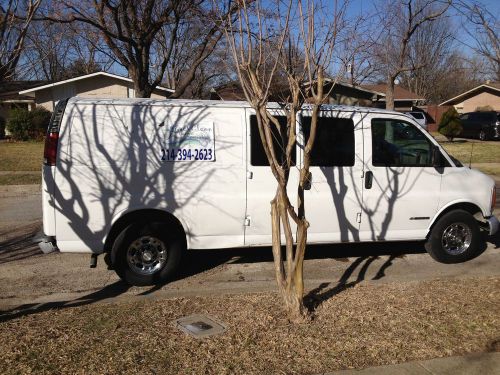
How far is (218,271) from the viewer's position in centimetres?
683

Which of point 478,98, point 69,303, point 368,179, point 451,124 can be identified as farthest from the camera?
point 478,98

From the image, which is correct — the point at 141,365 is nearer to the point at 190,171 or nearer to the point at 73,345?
the point at 73,345

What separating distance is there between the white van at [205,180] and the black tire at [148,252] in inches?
0.4

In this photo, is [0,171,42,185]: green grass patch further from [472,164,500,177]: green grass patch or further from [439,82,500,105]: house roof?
[439,82,500,105]: house roof

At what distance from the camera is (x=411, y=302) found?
529cm

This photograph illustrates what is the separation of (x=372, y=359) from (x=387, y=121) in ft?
11.5

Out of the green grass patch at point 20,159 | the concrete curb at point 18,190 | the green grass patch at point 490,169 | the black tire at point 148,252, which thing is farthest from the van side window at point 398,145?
the green grass patch at point 20,159

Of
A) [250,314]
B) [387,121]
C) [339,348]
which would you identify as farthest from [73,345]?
[387,121]

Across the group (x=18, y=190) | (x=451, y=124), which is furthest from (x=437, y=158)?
(x=451, y=124)

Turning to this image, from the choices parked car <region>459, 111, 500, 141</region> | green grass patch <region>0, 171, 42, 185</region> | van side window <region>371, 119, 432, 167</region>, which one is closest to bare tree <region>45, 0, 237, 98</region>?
green grass patch <region>0, 171, 42, 185</region>

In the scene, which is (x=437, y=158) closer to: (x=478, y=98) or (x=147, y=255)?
(x=147, y=255)

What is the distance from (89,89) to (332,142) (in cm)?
2956

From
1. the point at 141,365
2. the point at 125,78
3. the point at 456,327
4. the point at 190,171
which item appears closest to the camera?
the point at 141,365

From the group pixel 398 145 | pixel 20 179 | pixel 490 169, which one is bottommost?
pixel 20 179
